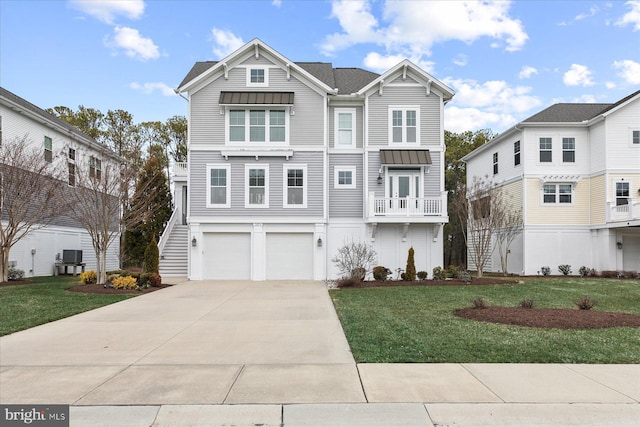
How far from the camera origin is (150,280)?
1717 centimetres

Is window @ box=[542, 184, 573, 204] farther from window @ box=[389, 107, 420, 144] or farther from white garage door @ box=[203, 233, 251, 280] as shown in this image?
white garage door @ box=[203, 233, 251, 280]

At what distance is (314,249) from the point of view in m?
21.0

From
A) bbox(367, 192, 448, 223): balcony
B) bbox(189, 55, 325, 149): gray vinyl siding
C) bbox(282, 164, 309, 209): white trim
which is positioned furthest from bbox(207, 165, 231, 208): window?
bbox(367, 192, 448, 223): balcony

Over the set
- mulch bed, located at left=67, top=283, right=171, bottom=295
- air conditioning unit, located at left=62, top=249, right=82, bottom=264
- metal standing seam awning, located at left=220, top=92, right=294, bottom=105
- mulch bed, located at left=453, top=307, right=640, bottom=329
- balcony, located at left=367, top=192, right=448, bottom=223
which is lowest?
mulch bed, located at left=67, top=283, right=171, bottom=295

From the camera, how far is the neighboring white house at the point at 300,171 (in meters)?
20.8

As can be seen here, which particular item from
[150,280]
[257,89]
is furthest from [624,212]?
[150,280]

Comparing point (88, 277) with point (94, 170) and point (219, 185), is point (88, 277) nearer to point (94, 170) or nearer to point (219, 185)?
point (94, 170)

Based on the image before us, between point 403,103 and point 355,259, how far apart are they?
776 centimetres

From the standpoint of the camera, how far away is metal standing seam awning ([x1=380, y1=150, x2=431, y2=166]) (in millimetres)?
20828

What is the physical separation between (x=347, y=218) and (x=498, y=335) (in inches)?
537

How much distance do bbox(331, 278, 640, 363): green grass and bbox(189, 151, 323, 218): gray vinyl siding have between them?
317 inches

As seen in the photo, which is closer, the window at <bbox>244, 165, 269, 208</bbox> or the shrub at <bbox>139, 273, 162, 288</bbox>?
Result: the shrub at <bbox>139, 273, 162, 288</bbox>

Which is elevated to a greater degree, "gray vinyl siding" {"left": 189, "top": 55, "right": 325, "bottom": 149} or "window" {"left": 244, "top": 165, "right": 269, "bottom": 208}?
"gray vinyl siding" {"left": 189, "top": 55, "right": 325, "bottom": 149}

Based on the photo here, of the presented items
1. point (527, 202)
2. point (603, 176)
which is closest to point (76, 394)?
point (527, 202)
